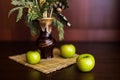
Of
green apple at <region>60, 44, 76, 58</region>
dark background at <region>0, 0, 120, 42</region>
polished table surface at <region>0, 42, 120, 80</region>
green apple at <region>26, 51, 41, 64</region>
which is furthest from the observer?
dark background at <region>0, 0, 120, 42</region>

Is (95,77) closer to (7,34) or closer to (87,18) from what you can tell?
(87,18)

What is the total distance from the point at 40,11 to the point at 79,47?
0.45 m

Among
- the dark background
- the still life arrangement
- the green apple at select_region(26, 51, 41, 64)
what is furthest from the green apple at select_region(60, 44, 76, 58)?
the dark background

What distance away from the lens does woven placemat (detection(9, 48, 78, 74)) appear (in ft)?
3.56

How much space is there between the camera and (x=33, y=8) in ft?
3.68

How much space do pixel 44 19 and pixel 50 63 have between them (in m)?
0.22

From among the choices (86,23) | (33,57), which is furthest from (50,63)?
(86,23)

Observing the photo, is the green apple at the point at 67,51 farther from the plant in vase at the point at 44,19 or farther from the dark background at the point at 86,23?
the dark background at the point at 86,23

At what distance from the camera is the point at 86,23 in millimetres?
1631

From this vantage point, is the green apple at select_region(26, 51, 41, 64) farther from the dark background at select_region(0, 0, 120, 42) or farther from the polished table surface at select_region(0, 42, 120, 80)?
the dark background at select_region(0, 0, 120, 42)

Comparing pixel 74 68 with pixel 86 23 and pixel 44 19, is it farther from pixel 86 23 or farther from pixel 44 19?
pixel 86 23

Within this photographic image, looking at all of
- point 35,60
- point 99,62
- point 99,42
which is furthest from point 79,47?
point 35,60

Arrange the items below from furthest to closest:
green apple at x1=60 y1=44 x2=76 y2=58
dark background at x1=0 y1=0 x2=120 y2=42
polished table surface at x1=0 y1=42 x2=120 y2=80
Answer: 1. dark background at x1=0 y1=0 x2=120 y2=42
2. green apple at x1=60 y1=44 x2=76 y2=58
3. polished table surface at x1=0 y1=42 x2=120 y2=80

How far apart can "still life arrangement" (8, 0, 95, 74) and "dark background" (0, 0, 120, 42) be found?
1.31ft
